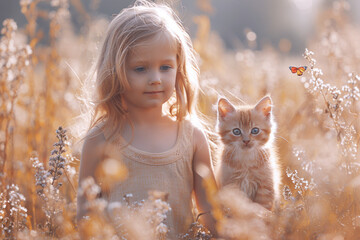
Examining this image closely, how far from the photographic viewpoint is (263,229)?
155 centimetres

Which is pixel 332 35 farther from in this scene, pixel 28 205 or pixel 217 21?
pixel 217 21

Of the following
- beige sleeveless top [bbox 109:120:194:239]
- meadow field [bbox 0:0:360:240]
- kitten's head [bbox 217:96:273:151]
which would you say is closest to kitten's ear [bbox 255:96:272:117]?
kitten's head [bbox 217:96:273:151]

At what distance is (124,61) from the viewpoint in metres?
2.31

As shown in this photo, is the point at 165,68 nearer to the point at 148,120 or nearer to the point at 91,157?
the point at 148,120

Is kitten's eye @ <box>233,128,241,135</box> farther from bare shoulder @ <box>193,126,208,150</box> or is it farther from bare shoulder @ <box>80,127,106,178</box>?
bare shoulder @ <box>80,127,106,178</box>

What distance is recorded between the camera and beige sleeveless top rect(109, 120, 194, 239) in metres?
2.37

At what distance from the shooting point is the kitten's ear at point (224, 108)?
2.54 meters

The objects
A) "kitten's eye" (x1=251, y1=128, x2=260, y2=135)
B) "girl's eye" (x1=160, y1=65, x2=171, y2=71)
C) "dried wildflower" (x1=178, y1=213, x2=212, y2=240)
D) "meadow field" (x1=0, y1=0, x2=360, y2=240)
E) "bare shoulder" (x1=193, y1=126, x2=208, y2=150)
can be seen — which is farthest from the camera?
"bare shoulder" (x1=193, y1=126, x2=208, y2=150)

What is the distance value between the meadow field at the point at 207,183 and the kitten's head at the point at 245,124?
0.24 m

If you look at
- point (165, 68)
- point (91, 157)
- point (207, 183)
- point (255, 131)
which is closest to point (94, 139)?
point (91, 157)

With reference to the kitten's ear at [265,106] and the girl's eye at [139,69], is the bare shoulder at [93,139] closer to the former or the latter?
the girl's eye at [139,69]

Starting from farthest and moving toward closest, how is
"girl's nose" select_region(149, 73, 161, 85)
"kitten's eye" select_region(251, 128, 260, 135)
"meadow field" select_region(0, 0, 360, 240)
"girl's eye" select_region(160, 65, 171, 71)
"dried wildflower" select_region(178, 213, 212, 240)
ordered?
1. "kitten's eye" select_region(251, 128, 260, 135)
2. "girl's eye" select_region(160, 65, 171, 71)
3. "girl's nose" select_region(149, 73, 161, 85)
4. "dried wildflower" select_region(178, 213, 212, 240)
5. "meadow field" select_region(0, 0, 360, 240)

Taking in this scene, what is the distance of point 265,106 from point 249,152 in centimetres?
32

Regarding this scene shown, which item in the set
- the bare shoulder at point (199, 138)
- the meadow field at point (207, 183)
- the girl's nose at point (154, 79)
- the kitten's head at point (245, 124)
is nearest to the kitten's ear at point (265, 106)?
the kitten's head at point (245, 124)
